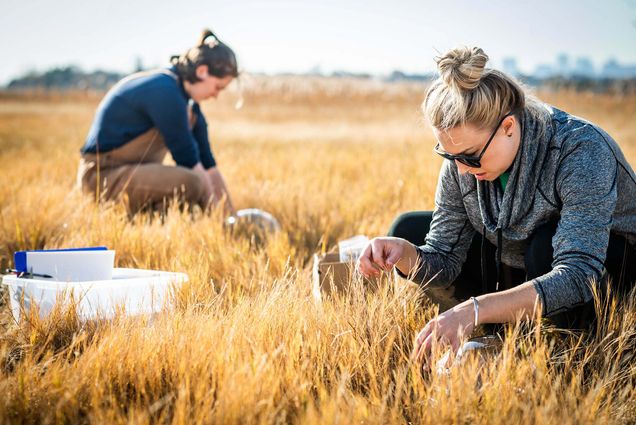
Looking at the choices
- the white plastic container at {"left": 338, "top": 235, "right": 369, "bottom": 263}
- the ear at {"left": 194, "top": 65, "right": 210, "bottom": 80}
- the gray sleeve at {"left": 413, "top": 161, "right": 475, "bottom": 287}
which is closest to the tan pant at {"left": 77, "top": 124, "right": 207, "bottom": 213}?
the ear at {"left": 194, "top": 65, "right": 210, "bottom": 80}

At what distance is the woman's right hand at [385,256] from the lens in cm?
231

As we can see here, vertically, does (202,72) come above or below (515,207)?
above

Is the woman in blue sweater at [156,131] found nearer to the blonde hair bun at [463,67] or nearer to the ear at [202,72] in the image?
the ear at [202,72]

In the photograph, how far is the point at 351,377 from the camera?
201 centimetres

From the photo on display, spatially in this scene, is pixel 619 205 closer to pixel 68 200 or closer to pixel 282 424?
pixel 282 424

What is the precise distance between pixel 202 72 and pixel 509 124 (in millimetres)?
3012

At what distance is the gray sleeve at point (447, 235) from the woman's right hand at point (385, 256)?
106mm

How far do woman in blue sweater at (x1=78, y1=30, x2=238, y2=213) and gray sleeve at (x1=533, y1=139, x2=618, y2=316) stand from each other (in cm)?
286

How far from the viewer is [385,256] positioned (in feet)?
7.76

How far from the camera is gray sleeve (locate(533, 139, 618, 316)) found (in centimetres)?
194

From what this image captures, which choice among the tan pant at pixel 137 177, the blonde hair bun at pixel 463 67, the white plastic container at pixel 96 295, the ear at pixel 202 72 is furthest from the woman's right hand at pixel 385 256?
the ear at pixel 202 72

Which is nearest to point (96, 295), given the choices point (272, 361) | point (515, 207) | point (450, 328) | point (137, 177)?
point (272, 361)

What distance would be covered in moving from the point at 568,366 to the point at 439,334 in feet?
1.56

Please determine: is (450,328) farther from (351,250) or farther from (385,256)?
(351,250)
